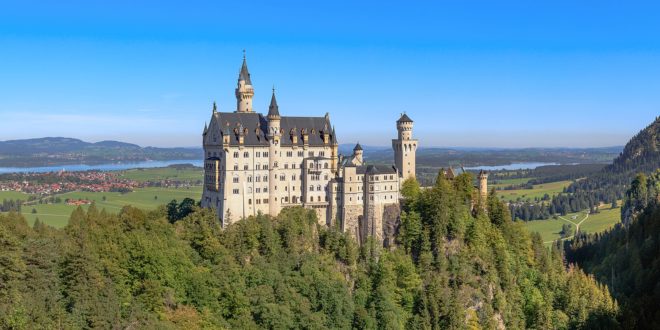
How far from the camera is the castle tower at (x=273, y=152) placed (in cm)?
8841

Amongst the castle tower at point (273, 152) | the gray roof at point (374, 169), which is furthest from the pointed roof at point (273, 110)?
the gray roof at point (374, 169)

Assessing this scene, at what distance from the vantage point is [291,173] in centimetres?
9088

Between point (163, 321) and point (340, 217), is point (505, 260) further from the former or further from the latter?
point (163, 321)

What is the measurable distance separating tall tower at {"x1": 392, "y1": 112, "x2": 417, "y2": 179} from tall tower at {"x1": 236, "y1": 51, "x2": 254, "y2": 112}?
73.5 ft

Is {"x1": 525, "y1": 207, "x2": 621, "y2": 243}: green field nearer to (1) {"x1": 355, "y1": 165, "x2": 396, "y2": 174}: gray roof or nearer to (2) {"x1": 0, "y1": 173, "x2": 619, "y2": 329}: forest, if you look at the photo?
(2) {"x1": 0, "y1": 173, "x2": 619, "y2": 329}: forest

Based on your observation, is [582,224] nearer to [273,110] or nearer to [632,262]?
[632,262]

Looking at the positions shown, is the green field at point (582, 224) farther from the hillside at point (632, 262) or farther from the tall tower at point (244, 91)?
the tall tower at point (244, 91)

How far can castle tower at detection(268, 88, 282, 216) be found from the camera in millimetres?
88406

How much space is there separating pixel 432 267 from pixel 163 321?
39391 mm

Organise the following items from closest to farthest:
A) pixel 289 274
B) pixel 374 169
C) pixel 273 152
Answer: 1. pixel 289 274
2. pixel 273 152
3. pixel 374 169

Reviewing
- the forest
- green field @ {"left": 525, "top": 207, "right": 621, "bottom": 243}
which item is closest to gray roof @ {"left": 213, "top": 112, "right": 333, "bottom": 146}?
the forest

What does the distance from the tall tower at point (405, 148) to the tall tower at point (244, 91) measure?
882 inches

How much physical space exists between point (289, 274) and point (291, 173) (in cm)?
1625

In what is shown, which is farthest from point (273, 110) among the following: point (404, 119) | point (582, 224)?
point (582, 224)
